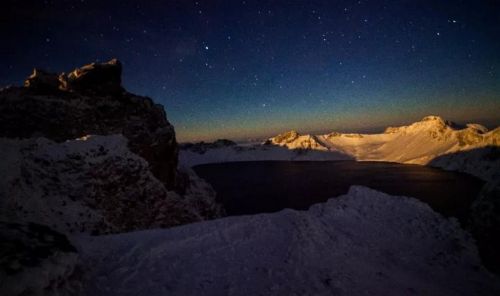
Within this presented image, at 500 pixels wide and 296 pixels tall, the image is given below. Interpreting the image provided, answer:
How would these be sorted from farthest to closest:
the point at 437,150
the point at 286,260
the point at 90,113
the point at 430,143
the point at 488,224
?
the point at 430,143 → the point at 437,150 → the point at 90,113 → the point at 488,224 → the point at 286,260

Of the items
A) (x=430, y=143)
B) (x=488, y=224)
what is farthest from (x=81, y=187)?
(x=430, y=143)

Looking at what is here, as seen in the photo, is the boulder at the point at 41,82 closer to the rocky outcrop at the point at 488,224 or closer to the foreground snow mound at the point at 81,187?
the foreground snow mound at the point at 81,187

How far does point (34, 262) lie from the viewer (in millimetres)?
5211

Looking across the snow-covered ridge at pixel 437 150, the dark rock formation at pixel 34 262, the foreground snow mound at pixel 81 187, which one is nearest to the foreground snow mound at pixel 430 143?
the snow-covered ridge at pixel 437 150

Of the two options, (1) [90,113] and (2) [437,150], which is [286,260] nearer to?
(1) [90,113]

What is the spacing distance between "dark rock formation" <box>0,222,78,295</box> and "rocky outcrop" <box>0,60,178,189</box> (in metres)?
21.1

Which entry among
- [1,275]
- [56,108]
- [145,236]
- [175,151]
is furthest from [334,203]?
[56,108]

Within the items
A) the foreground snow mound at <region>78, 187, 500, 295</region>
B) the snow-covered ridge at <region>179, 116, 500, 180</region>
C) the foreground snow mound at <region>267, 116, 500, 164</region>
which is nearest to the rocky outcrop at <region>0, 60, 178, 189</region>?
the foreground snow mound at <region>78, 187, 500, 295</region>

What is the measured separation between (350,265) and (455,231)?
25.0 feet

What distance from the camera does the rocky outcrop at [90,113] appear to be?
963 inches

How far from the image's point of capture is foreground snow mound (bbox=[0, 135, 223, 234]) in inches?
521

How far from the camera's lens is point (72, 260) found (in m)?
6.02

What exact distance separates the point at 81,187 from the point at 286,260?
1434 centimetres

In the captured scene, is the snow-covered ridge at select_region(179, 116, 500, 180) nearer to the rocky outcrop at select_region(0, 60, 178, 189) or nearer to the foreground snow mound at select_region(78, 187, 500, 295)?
the foreground snow mound at select_region(78, 187, 500, 295)
